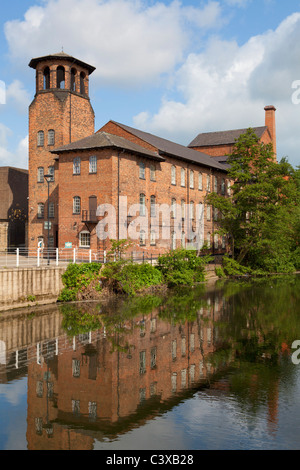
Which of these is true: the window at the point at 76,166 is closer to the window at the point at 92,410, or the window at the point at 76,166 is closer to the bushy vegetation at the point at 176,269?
the bushy vegetation at the point at 176,269

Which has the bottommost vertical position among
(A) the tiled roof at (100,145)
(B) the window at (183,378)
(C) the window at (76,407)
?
(C) the window at (76,407)

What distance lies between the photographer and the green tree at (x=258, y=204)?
39.5 meters

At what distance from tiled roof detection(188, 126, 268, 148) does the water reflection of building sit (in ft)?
148

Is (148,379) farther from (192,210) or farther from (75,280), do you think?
(192,210)

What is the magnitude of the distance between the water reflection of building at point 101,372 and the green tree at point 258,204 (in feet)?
71.9

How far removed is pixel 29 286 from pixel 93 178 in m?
12.9

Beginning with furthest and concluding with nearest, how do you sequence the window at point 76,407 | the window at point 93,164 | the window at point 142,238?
the window at point 142,238, the window at point 93,164, the window at point 76,407

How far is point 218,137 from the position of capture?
62.6 meters

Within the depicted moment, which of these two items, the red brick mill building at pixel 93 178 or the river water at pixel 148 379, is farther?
the red brick mill building at pixel 93 178

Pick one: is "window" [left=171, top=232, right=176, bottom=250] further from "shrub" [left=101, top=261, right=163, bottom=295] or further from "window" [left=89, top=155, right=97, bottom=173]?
"shrub" [left=101, top=261, right=163, bottom=295]

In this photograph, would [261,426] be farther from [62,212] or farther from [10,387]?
[62,212]

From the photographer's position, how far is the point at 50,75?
37094mm

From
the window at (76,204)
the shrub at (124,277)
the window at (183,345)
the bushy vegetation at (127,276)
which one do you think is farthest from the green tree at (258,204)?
the window at (183,345)

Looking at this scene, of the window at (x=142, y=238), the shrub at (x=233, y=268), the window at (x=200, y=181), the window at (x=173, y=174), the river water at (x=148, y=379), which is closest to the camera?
the river water at (x=148, y=379)
